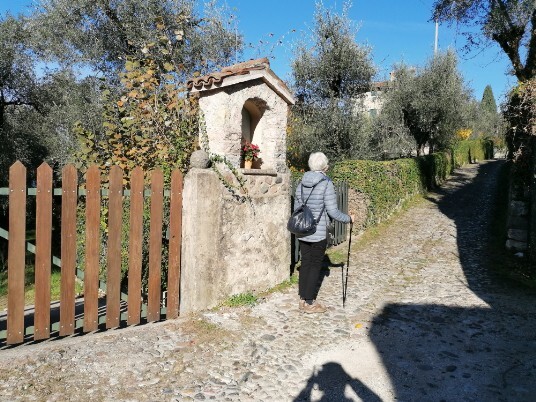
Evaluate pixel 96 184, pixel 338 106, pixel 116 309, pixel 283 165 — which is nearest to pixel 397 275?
pixel 283 165

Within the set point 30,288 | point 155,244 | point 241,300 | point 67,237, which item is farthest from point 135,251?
point 30,288

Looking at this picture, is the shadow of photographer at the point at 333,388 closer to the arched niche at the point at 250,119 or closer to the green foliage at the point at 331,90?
the arched niche at the point at 250,119

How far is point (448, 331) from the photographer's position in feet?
13.9

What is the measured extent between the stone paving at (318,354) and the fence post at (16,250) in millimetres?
237

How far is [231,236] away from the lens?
4762 millimetres

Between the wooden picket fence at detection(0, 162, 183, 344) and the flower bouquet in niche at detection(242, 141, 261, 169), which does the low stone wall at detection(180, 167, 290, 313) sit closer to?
the wooden picket fence at detection(0, 162, 183, 344)

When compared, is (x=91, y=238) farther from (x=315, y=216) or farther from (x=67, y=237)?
(x=315, y=216)

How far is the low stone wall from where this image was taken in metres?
4.37

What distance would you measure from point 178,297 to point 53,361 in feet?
4.57

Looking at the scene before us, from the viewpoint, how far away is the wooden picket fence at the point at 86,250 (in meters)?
3.38

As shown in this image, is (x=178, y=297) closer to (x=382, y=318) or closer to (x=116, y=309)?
(x=116, y=309)

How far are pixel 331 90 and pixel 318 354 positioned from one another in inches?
408

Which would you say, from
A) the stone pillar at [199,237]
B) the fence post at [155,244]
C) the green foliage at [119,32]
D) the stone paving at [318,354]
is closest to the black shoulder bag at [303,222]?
the stone pillar at [199,237]

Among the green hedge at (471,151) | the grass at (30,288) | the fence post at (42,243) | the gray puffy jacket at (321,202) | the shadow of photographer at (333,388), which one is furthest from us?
the green hedge at (471,151)
